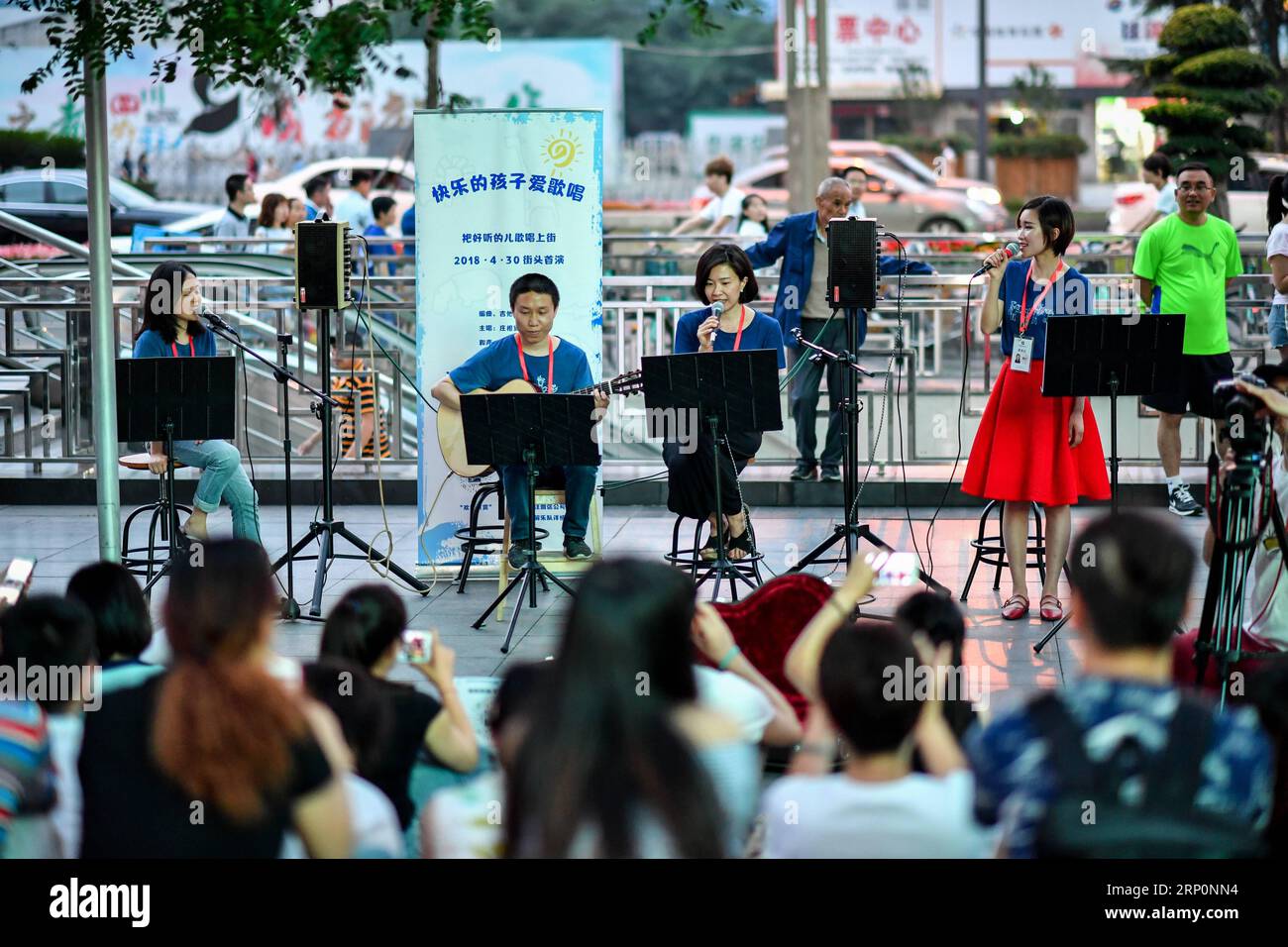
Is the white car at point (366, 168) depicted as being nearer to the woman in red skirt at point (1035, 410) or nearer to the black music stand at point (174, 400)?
the black music stand at point (174, 400)

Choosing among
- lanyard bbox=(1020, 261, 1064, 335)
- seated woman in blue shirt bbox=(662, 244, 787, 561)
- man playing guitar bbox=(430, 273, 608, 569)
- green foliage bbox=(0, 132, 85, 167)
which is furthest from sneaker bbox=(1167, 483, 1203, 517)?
green foliage bbox=(0, 132, 85, 167)

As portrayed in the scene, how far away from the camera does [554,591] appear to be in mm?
8492

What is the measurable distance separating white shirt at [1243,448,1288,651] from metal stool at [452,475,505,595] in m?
3.51

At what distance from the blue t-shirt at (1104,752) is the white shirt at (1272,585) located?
8.62 feet

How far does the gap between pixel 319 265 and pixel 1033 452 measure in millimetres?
3402

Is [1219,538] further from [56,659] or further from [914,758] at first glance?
[56,659]

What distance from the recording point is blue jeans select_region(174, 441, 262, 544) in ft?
26.3

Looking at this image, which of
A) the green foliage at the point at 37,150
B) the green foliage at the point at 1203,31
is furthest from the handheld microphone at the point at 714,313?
the green foliage at the point at 37,150

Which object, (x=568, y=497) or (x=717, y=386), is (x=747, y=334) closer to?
(x=717, y=386)

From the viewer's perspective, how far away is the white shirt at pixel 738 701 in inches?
156

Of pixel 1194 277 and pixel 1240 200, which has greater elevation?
pixel 1240 200

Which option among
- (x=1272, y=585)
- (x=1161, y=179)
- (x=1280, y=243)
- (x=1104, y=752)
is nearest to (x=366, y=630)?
(x=1104, y=752)

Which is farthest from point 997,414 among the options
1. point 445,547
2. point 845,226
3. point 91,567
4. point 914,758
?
point 91,567
